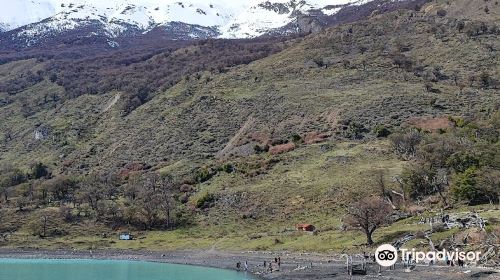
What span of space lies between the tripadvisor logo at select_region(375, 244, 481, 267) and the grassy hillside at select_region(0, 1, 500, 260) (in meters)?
2.55

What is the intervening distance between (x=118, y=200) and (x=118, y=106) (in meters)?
72.8

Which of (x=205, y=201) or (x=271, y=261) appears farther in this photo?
(x=205, y=201)

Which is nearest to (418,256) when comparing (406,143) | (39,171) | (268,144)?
(406,143)

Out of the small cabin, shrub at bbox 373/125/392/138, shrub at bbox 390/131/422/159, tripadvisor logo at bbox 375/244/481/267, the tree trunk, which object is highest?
shrub at bbox 373/125/392/138

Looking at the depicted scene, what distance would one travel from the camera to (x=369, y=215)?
6919cm

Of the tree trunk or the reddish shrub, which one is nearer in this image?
the tree trunk

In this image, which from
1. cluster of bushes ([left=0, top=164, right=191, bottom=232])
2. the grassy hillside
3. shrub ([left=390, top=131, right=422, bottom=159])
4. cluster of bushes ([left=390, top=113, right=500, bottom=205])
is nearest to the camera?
cluster of bushes ([left=390, top=113, right=500, bottom=205])

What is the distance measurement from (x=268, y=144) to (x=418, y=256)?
245 feet

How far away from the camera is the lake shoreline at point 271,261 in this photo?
49.9 m

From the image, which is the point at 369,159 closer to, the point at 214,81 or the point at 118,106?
the point at 214,81

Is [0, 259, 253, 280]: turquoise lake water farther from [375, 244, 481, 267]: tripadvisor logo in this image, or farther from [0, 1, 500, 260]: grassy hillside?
[375, 244, 481, 267]: tripadvisor logo

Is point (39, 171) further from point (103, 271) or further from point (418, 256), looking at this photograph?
point (418, 256)

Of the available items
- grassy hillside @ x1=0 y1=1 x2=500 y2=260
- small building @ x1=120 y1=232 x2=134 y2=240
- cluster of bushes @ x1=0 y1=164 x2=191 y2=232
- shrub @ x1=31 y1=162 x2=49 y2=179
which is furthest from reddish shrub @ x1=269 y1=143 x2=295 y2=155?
shrub @ x1=31 y1=162 x2=49 y2=179

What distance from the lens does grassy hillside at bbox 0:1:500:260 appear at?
92.2 metres
